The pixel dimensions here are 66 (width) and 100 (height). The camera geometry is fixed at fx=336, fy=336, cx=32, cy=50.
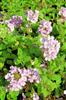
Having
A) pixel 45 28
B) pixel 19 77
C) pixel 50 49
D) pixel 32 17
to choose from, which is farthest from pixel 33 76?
pixel 32 17

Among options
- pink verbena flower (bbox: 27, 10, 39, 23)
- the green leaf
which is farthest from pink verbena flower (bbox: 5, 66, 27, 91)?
pink verbena flower (bbox: 27, 10, 39, 23)

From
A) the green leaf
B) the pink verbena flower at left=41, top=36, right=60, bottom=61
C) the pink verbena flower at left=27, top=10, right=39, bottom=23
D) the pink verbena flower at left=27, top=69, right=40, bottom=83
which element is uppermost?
the pink verbena flower at left=27, top=10, right=39, bottom=23

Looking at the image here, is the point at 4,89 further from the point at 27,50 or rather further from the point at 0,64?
the point at 27,50

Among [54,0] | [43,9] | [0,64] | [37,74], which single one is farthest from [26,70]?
[54,0]

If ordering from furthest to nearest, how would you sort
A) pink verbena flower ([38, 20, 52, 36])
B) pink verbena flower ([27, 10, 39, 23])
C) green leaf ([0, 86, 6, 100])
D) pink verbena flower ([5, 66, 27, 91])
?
1. pink verbena flower ([27, 10, 39, 23])
2. pink verbena flower ([38, 20, 52, 36])
3. green leaf ([0, 86, 6, 100])
4. pink verbena flower ([5, 66, 27, 91])

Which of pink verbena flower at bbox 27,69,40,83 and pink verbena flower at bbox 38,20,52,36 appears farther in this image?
pink verbena flower at bbox 38,20,52,36

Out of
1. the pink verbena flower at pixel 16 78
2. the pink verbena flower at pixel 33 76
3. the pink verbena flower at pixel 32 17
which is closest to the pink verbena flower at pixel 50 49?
the pink verbena flower at pixel 33 76

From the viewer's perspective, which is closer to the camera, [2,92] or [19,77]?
[19,77]

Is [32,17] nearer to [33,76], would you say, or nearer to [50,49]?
[50,49]

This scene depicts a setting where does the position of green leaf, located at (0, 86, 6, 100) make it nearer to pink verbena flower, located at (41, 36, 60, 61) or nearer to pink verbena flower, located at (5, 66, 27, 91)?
pink verbena flower, located at (5, 66, 27, 91)
